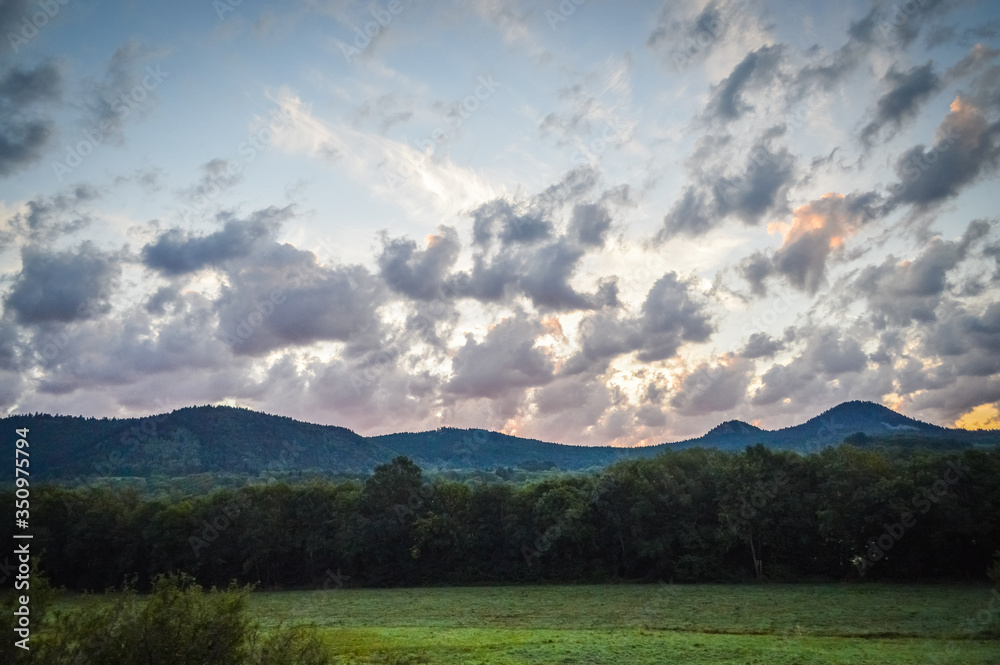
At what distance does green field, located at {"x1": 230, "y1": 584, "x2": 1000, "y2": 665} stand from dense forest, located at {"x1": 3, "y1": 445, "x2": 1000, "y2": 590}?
5.83 m

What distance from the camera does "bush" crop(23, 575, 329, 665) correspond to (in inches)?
444

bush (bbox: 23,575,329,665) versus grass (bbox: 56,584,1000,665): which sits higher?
bush (bbox: 23,575,329,665)

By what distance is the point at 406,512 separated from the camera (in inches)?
2687

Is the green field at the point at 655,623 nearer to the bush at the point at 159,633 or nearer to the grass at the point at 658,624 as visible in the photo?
the grass at the point at 658,624

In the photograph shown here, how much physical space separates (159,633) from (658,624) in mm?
31657

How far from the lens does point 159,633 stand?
12.1 metres

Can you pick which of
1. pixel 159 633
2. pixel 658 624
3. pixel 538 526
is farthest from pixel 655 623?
pixel 159 633

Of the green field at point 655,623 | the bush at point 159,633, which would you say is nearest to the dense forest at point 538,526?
the green field at point 655,623

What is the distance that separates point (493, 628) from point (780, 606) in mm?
23066

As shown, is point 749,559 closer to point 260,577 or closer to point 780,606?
point 780,606

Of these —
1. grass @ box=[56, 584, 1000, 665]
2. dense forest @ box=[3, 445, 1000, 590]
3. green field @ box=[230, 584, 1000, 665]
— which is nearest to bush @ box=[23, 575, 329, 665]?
grass @ box=[56, 584, 1000, 665]

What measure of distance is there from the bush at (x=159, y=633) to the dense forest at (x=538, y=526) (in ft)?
176

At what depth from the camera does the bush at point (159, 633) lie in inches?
444

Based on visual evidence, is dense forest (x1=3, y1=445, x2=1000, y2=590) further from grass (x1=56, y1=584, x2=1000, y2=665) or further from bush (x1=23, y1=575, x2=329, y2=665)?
bush (x1=23, y1=575, x2=329, y2=665)
